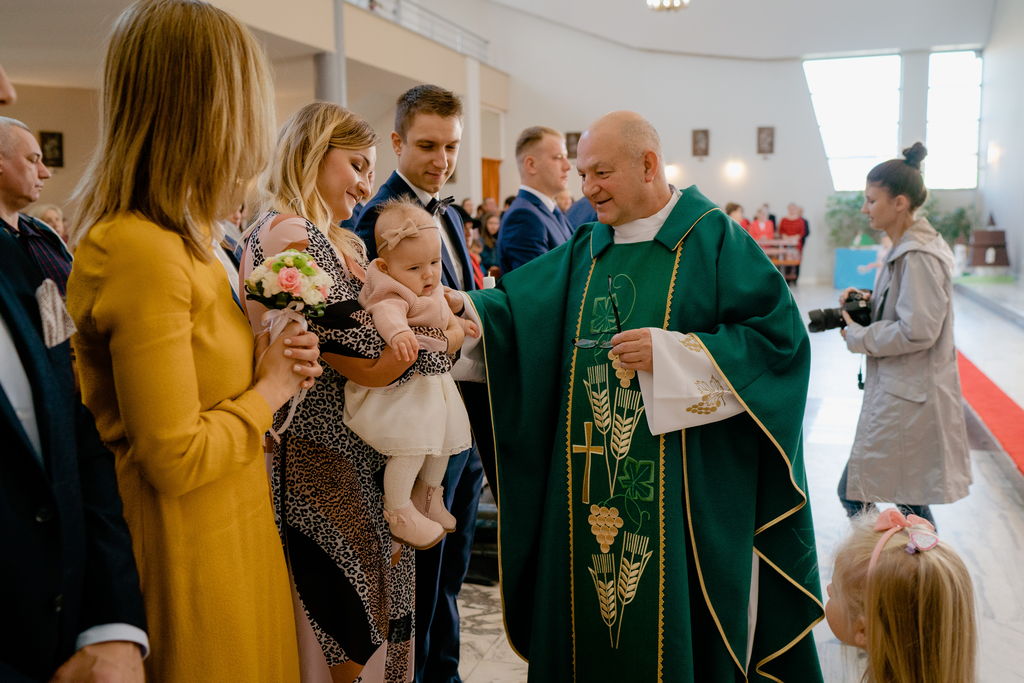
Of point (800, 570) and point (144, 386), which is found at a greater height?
point (144, 386)

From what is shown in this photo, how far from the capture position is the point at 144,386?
3.88 feet

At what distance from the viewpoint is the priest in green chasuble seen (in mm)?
1972

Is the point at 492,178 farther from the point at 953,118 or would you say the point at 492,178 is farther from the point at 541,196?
the point at 541,196

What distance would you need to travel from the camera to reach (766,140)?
18109mm

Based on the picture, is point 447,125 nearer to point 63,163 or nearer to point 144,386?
point 144,386

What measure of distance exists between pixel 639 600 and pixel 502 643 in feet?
3.58

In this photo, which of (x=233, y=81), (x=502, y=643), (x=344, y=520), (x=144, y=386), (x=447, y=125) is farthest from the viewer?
(x=502, y=643)

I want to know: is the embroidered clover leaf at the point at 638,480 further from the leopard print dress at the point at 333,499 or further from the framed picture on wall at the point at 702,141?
the framed picture on wall at the point at 702,141

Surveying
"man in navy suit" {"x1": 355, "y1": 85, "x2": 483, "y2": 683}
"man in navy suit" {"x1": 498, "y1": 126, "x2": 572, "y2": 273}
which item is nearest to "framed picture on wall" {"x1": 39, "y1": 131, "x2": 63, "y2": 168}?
→ "man in navy suit" {"x1": 498, "y1": 126, "x2": 572, "y2": 273}

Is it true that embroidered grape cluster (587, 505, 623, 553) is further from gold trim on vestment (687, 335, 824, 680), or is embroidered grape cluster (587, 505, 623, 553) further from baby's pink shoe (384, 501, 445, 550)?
baby's pink shoe (384, 501, 445, 550)

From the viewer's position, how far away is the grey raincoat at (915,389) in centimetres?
302

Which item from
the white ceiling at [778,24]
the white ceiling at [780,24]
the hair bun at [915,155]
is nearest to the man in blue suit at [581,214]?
the hair bun at [915,155]

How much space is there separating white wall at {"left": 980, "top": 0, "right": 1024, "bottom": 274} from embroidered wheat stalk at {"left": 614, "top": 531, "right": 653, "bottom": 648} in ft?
48.0

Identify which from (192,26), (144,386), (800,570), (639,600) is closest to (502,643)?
(639,600)
